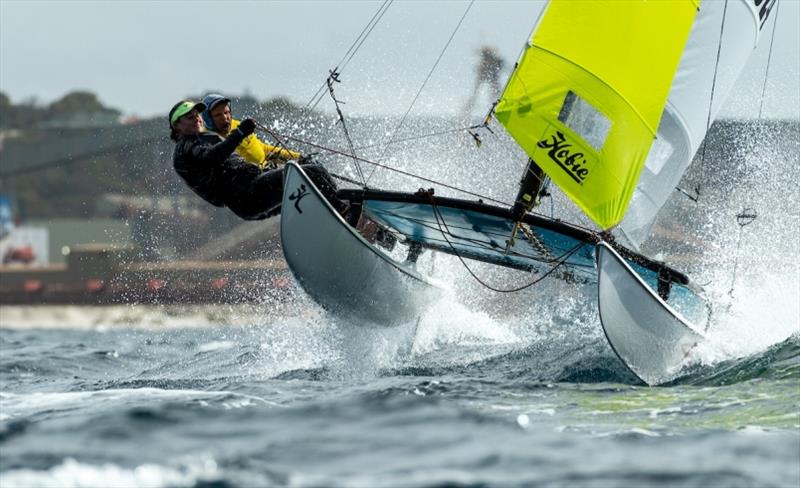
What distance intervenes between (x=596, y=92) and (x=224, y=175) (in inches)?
83.5

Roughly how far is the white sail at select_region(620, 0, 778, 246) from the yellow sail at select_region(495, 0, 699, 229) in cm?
61

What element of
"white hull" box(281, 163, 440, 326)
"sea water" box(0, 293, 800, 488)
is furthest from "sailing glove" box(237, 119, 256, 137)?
Result: "sea water" box(0, 293, 800, 488)

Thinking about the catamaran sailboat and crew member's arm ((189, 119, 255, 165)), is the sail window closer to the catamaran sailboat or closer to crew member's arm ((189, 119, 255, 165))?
the catamaran sailboat

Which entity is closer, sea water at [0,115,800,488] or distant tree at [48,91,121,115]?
sea water at [0,115,800,488]

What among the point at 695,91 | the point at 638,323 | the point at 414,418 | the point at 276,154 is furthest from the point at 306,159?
the point at 414,418

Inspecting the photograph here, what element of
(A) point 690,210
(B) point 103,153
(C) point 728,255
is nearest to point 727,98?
(C) point 728,255

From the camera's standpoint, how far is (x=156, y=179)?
34.0 meters

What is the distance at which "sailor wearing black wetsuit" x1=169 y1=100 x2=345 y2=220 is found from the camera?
736 centimetres

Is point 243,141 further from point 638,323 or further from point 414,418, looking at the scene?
point 414,418

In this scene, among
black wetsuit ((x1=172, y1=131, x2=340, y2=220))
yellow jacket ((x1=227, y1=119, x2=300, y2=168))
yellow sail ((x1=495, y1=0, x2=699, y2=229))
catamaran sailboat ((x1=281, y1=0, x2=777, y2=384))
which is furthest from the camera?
yellow jacket ((x1=227, y1=119, x2=300, y2=168))

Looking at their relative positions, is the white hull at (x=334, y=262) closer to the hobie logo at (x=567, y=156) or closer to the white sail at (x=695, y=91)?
the hobie logo at (x=567, y=156)

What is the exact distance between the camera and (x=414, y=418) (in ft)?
17.2

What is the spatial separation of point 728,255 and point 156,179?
24.3m

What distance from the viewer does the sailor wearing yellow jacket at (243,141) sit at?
7.66 metres
